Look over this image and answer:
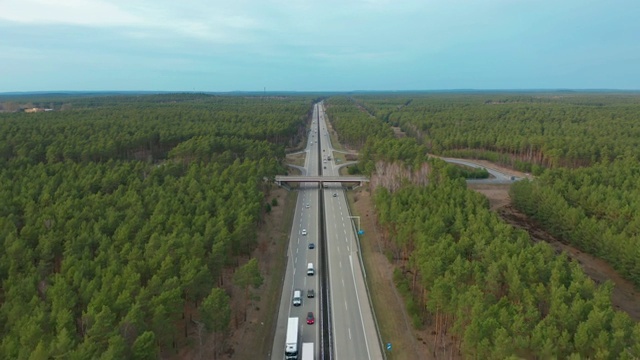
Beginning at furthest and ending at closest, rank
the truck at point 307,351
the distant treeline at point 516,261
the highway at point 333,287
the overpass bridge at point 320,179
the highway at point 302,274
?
the overpass bridge at point 320,179 < the highway at point 302,274 < the highway at point 333,287 < the truck at point 307,351 < the distant treeline at point 516,261

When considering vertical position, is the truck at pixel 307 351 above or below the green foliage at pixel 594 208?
below

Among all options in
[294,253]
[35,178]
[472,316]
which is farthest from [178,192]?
[472,316]

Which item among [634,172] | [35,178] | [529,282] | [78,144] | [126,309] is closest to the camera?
[126,309]

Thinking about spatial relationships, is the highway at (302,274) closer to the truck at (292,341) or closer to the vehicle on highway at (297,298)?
the vehicle on highway at (297,298)

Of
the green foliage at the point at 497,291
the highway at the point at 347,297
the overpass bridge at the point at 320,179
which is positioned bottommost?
the highway at the point at 347,297

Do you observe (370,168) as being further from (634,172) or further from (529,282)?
(529,282)

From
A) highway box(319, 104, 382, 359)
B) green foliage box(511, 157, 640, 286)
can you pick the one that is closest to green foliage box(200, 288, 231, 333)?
highway box(319, 104, 382, 359)

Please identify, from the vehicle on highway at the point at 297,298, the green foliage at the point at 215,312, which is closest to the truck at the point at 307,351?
the green foliage at the point at 215,312
